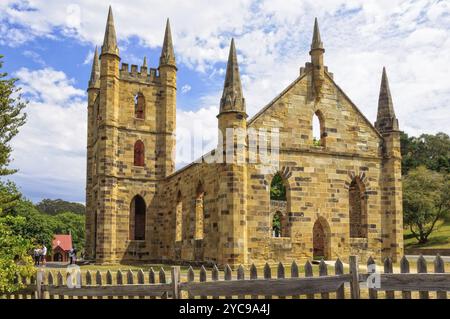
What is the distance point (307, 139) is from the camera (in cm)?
2483

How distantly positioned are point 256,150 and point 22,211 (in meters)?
50.9

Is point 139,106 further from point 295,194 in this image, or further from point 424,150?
point 424,150

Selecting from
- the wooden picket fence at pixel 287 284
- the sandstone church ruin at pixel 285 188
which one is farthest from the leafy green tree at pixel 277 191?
the wooden picket fence at pixel 287 284

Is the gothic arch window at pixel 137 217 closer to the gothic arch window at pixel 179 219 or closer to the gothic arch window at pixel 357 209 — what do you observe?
the gothic arch window at pixel 179 219

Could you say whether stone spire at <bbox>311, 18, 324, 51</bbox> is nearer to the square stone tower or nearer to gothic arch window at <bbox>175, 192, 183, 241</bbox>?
gothic arch window at <bbox>175, 192, 183, 241</bbox>

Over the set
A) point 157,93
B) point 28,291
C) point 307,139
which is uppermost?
point 157,93

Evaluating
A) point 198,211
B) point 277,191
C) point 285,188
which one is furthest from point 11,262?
point 277,191

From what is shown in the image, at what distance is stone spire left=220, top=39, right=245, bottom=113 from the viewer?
22.7 m

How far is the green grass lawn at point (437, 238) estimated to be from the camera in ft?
180

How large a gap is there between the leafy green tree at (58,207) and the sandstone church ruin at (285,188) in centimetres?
10005
